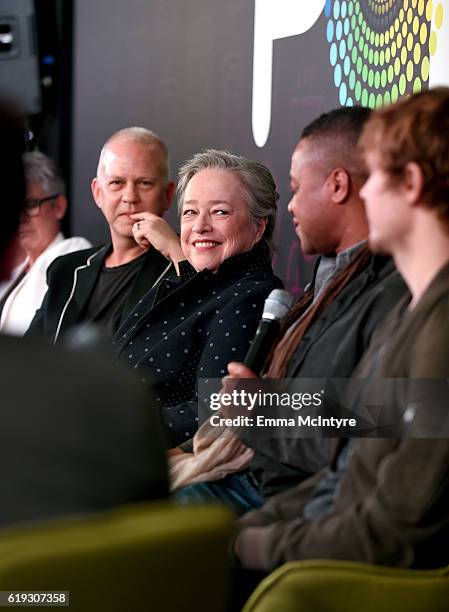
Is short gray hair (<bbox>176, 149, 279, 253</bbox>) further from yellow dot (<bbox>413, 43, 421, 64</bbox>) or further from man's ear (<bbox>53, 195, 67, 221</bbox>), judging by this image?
man's ear (<bbox>53, 195, 67, 221</bbox>)

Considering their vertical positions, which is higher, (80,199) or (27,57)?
(27,57)

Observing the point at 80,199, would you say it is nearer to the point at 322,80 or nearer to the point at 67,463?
the point at 322,80

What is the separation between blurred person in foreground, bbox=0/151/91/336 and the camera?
15.4ft

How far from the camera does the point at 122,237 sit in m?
4.14

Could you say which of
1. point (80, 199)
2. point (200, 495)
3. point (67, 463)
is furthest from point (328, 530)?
point (80, 199)

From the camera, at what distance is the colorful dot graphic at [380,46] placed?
3408 millimetres

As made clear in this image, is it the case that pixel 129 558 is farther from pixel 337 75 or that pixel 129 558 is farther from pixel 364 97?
pixel 337 75

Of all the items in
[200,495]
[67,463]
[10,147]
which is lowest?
[200,495]

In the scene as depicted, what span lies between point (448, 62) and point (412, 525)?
5.67 ft

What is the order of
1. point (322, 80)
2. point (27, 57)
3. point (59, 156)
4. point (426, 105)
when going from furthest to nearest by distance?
point (59, 156) < point (27, 57) < point (322, 80) < point (426, 105)

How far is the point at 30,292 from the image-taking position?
15.4 feet

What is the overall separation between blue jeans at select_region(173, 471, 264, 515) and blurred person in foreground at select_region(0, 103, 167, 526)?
129 centimetres

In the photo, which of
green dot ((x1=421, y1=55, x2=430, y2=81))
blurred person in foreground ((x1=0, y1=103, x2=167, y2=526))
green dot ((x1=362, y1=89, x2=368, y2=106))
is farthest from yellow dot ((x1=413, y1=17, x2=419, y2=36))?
blurred person in foreground ((x1=0, y1=103, x2=167, y2=526))

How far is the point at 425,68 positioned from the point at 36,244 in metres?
2.32
